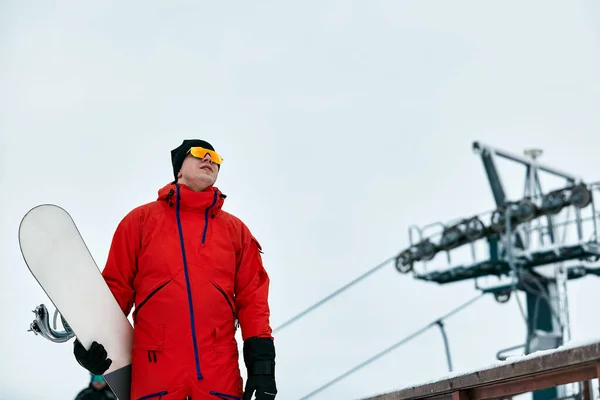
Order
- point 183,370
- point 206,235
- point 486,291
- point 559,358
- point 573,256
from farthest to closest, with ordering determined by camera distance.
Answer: point 486,291 < point 573,256 < point 206,235 < point 183,370 < point 559,358

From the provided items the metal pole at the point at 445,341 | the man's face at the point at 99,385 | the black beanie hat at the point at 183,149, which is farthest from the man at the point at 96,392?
the metal pole at the point at 445,341

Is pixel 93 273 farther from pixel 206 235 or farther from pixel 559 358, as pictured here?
pixel 559 358

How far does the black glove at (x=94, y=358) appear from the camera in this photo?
12.7 ft

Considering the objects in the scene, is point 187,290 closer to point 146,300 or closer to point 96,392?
point 146,300

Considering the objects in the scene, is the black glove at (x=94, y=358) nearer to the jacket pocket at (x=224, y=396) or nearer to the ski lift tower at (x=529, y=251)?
the jacket pocket at (x=224, y=396)

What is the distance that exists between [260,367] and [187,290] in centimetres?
41

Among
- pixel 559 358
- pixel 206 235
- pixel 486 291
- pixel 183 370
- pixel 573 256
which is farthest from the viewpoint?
pixel 486 291

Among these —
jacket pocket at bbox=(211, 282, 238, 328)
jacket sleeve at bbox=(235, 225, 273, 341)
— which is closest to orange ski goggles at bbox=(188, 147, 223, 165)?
jacket sleeve at bbox=(235, 225, 273, 341)

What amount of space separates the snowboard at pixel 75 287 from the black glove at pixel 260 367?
18.6 inches

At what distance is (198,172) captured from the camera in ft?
13.8

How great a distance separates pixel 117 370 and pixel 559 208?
1636 cm

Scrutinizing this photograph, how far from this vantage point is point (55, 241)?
157 inches

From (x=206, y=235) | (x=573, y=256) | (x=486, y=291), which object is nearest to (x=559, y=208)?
(x=573, y=256)

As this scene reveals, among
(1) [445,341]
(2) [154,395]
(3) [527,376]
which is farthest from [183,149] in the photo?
(1) [445,341]
